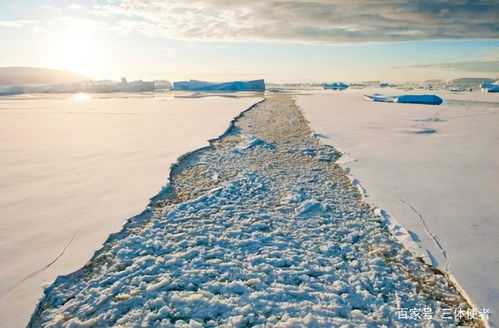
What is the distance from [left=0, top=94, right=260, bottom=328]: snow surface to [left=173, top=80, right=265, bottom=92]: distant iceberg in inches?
1188

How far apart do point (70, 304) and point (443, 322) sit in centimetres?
231

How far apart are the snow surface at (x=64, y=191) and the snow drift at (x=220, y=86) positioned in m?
30.2

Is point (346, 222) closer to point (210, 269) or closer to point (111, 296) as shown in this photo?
point (210, 269)

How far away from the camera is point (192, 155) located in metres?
5.87

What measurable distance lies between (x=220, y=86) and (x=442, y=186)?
3488 centimetres

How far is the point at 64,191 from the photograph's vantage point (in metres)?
3.80

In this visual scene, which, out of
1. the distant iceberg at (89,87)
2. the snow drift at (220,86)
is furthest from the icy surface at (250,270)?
the distant iceberg at (89,87)

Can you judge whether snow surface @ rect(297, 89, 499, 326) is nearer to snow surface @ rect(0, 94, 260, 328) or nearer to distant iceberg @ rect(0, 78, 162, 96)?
snow surface @ rect(0, 94, 260, 328)

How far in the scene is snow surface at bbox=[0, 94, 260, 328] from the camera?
2.32 metres

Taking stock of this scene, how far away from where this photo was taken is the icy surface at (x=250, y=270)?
77.5 inches

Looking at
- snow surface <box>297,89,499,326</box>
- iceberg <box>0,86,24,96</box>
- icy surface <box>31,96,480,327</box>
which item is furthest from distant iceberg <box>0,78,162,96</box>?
icy surface <box>31,96,480,327</box>

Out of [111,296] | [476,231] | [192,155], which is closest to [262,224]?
[111,296]

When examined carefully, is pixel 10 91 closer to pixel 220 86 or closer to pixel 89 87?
pixel 89 87

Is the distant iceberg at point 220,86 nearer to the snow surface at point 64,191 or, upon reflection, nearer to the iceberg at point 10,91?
the iceberg at point 10,91
